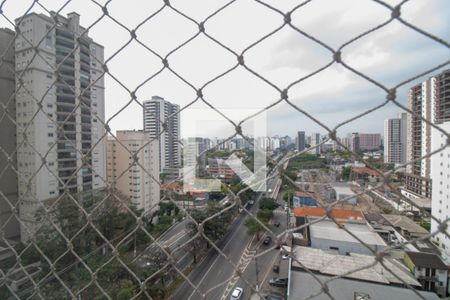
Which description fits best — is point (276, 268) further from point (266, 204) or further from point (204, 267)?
point (266, 204)

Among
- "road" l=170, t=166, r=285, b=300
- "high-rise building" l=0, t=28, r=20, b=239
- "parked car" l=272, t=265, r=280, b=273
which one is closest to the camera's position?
"high-rise building" l=0, t=28, r=20, b=239

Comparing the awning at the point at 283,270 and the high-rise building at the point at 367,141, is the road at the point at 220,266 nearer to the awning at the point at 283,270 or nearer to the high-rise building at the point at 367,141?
the awning at the point at 283,270

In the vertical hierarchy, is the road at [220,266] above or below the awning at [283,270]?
above

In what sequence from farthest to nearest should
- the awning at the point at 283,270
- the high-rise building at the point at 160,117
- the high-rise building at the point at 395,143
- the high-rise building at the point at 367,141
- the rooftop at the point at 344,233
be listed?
the high-rise building at the point at 395,143
the rooftop at the point at 344,233
the awning at the point at 283,270
the high-rise building at the point at 367,141
the high-rise building at the point at 160,117

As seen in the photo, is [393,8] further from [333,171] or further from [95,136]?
[333,171]

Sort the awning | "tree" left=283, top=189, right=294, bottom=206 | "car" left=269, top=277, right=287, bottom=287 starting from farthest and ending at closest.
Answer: "tree" left=283, top=189, right=294, bottom=206
the awning
"car" left=269, top=277, right=287, bottom=287

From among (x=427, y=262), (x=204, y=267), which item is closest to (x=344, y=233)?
(x=427, y=262)

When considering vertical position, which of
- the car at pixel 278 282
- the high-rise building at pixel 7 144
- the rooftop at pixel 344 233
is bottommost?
the car at pixel 278 282

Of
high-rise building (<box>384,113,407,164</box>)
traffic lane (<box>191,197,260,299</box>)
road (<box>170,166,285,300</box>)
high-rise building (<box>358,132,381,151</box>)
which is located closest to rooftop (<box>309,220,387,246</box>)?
road (<box>170,166,285,300</box>)

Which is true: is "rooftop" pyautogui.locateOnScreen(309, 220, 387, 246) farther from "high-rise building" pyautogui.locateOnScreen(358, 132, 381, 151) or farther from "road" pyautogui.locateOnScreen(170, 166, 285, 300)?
"high-rise building" pyautogui.locateOnScreen(358, 132, 381, 151)

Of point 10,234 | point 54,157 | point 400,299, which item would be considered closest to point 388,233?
point 400,299

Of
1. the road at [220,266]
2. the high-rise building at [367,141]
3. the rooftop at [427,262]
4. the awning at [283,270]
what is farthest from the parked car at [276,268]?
the high-rise building at [367,141]

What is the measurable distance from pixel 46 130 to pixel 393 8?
5624 mm

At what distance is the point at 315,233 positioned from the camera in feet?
18.2
